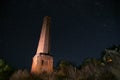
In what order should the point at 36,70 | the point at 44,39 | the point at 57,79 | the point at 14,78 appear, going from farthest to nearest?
the point at 44,39 < the point at 36,70 < the point at 14,78 < the point at 57,79

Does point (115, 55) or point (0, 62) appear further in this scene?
point (0, 62)

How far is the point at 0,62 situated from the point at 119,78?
2501cm

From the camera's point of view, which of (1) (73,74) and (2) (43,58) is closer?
(1) (73,74)

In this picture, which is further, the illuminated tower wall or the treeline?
the illuminated tower wall

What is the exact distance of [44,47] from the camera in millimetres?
30969

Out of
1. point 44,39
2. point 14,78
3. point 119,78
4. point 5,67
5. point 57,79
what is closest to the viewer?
point 119,78

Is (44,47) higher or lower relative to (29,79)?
higher

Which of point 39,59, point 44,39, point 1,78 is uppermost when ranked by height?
point 44,39

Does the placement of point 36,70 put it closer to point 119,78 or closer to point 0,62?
point 0,62

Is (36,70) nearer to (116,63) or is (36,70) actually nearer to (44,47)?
(44,47)

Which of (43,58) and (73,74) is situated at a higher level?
(43,58)

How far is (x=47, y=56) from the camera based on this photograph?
30.6 metres

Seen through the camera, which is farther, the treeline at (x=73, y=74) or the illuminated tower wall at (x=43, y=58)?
the illuminated tower wall at (x=43, y=58)

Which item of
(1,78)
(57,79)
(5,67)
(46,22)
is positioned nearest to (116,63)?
(57,79)
